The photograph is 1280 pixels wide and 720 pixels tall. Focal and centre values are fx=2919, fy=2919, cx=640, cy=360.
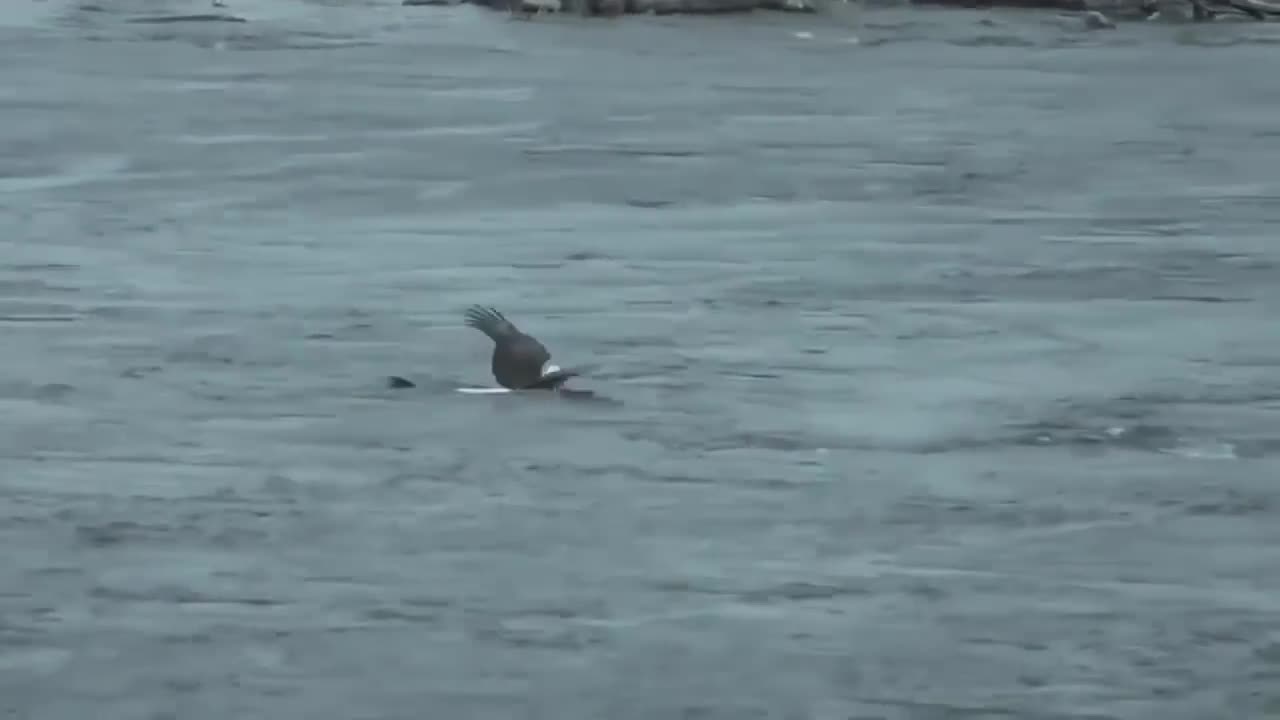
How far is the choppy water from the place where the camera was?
5.96 meters

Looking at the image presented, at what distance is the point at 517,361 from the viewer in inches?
348

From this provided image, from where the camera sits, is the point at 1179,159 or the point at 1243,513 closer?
the point at 1243,513

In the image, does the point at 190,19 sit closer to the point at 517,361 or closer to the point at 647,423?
the point at 517,361

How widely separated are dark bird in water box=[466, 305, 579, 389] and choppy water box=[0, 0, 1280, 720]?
19 cm

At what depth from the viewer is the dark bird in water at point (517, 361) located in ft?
28.9

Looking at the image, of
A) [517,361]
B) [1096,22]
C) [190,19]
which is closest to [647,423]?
[517,361]

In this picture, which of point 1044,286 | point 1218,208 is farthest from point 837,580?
point 1218,208

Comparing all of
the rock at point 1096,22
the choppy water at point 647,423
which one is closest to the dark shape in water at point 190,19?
the rock at point 1096,22

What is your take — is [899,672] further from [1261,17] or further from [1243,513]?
[1261,17]

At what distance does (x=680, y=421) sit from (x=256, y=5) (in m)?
23.1

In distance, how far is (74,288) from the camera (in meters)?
10.8

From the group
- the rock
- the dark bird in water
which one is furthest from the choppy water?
the rock

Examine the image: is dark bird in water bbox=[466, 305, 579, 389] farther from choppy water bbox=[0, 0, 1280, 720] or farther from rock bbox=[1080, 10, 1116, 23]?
rock bbox=[1080, 10, 1116, 23]

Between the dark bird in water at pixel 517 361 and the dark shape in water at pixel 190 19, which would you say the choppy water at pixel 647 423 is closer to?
the dark bird in water at pixel 517 361
